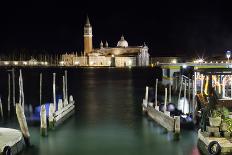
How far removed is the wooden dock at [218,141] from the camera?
13.4 m

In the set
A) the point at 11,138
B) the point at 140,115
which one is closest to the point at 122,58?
the point at 140,115

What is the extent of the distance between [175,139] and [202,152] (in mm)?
2531

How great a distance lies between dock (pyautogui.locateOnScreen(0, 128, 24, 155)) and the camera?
14072mm

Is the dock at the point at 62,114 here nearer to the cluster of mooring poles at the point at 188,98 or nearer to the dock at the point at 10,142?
the dock at the point at 10,142

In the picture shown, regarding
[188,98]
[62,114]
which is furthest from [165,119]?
[188,98]

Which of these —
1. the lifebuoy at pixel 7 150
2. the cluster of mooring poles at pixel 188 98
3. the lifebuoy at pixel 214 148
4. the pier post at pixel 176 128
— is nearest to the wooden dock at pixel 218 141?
the lifebuoy at pixel 214 148

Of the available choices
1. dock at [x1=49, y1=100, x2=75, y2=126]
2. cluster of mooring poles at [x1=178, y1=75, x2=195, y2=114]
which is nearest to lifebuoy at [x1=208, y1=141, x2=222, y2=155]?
cluster of mooring poles at [x1=178, y1=75, x2=195, y2=114]

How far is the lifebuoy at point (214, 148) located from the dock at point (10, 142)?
7082 mm

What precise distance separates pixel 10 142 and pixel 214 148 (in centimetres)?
738

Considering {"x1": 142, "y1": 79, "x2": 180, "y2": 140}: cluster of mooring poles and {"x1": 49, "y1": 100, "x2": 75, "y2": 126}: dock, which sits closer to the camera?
{"x1": 142, "y1": 79, "x2": 180, "y2": 140}: cluster of mooring poles

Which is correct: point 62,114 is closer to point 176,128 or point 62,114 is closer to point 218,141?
point 176,128

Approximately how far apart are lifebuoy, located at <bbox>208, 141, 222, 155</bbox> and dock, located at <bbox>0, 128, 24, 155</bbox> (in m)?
7.08

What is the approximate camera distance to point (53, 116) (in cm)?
2086

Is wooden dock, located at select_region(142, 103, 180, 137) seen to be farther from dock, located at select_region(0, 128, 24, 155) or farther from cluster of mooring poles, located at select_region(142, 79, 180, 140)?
dock, located at select_region(0, 128, 24, 155)
